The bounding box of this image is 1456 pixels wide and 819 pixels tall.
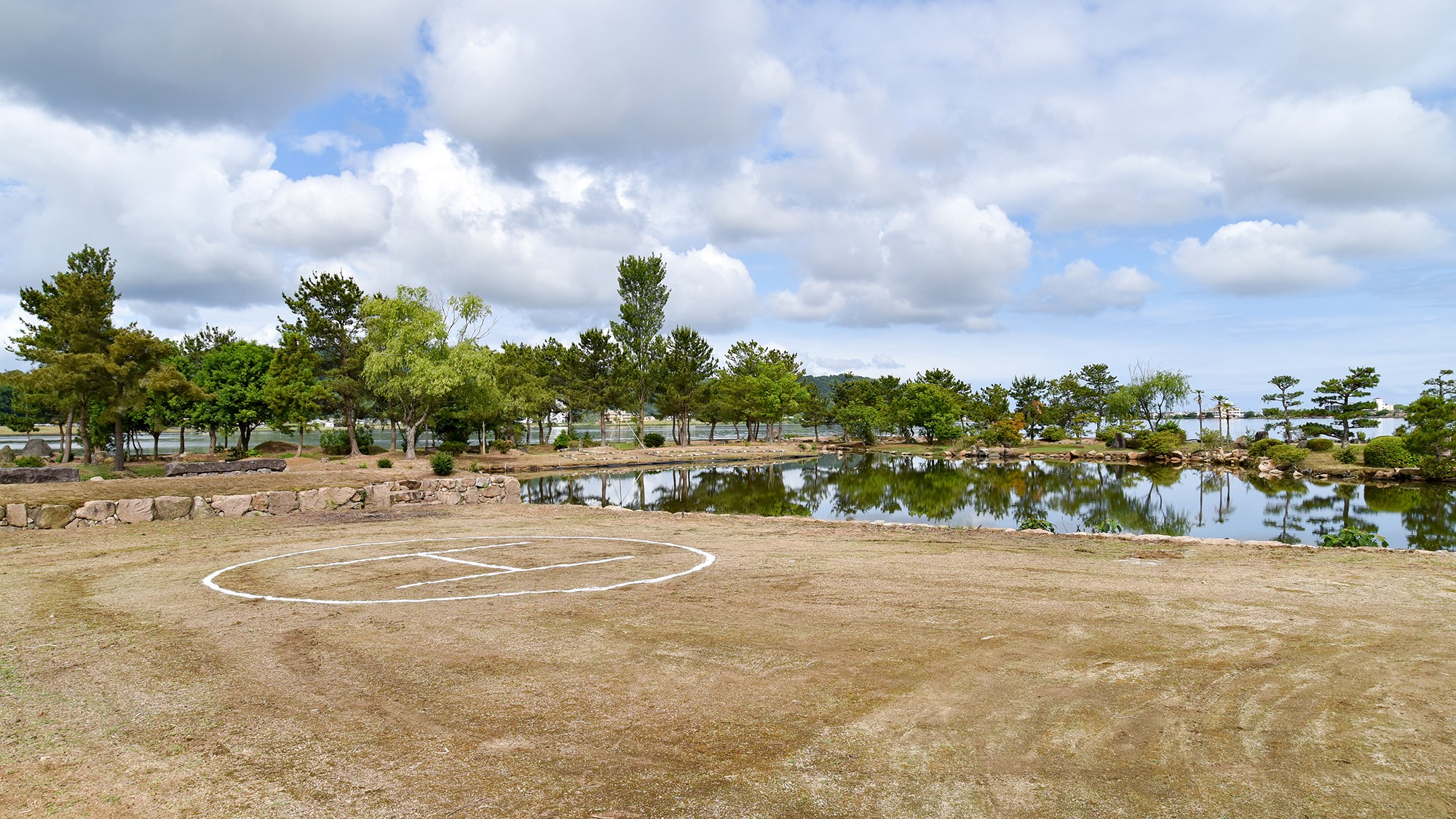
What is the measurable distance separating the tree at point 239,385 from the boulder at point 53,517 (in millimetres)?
29446

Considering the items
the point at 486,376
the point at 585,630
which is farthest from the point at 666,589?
the point at 486,376

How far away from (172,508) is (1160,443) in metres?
56.1

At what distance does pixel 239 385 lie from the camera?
42438 mm

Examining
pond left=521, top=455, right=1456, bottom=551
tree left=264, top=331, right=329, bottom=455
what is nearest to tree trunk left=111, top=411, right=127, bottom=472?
tree left=264, top=331, right=329, bottom=455

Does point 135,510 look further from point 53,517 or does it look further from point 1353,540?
point 1353,540

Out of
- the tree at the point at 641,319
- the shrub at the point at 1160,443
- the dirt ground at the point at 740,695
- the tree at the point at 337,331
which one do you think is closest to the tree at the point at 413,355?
the tree at the point at 337,331

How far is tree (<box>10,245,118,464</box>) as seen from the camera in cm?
2736

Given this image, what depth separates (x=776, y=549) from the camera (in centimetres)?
1205

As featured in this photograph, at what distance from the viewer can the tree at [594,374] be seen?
5725cm

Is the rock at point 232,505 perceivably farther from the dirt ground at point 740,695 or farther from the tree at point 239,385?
the tree at point 239,385

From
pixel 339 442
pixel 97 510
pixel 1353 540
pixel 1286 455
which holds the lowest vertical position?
pixel 1286 455

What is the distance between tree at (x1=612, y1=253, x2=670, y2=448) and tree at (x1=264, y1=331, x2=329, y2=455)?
2282cm

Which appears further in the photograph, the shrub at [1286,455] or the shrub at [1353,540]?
the shrub at [1286,455]

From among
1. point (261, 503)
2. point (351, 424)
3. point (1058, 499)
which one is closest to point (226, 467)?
point (261, 503)
